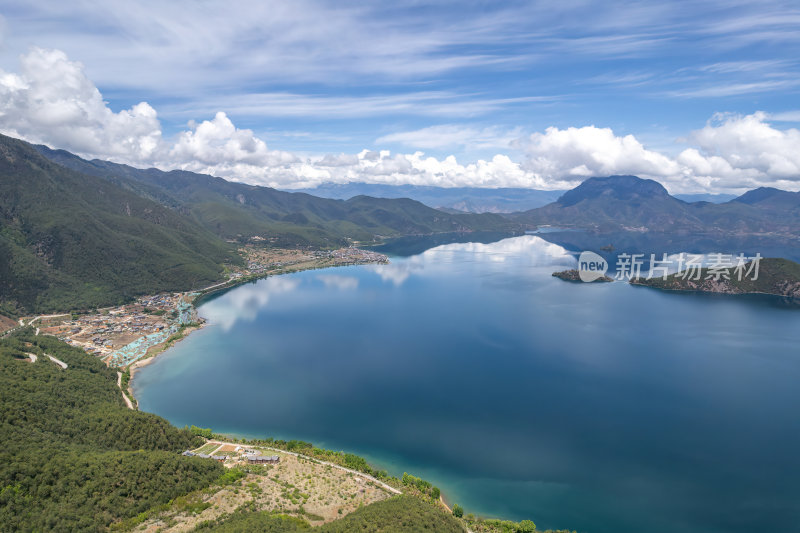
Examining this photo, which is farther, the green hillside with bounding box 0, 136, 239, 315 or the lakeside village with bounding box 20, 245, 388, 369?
the green hillside with bounding box 0, 136, 239, 315

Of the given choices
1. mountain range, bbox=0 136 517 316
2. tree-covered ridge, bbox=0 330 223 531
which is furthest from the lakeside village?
tree-covered ridge, bbox=0 330 223 531

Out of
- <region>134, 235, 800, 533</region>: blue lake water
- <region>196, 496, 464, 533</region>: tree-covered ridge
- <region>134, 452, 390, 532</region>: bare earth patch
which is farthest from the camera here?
<region>134, 235, 800, 533</region>: blue lake water

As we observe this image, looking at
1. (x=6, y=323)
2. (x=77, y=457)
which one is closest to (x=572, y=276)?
(x=77, y=457)

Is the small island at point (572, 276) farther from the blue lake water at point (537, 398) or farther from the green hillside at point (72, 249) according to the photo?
the green hillside at point (72, 249)

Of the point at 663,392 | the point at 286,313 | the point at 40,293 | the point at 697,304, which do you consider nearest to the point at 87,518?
the point at 663,392

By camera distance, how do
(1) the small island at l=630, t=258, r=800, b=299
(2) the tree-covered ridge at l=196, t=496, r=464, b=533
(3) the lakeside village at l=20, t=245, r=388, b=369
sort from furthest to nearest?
(1) the small island at l=630, t=258, r=800, b=299
(3) the lakeside village at l=20, t=245, r=388, b=369
(2) the tree-covered ridge at l=196, t=496, r=464, b=533

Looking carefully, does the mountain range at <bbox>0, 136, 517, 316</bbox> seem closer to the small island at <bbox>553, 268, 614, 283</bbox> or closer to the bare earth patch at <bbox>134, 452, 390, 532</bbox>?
the bare earth patch at <bbox>134, 452, 390, 532</bbox>

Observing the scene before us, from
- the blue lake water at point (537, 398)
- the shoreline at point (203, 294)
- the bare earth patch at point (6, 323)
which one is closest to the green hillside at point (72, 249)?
the bare earth patch at point (6, 323)
